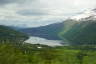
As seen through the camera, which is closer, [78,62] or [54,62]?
[54,62]

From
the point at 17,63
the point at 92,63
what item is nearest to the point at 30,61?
the point at 17,63

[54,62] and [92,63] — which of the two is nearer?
[54,62]

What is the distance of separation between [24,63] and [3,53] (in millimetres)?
15637

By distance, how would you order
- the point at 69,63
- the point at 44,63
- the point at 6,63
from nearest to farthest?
the point at 6,63
the point at 44,63
the point at 69,63

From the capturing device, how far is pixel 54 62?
137375 millimetres

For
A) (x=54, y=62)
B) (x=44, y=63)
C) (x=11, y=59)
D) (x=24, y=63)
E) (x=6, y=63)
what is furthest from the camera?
(x=54, y=62)

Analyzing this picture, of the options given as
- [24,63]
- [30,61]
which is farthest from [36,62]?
[24,63]

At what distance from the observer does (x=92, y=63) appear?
154 m

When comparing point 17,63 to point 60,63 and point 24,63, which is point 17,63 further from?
point 60,63

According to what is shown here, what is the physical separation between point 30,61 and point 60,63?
20.2 metres

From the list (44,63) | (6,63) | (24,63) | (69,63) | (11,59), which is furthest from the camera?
(69,63)

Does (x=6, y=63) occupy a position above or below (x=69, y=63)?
above

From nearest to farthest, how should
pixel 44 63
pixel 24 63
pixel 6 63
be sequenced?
pixel 6 63 → pixel 24 63 → pixel 44 63

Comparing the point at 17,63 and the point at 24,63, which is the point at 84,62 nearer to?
the point at 24,63
